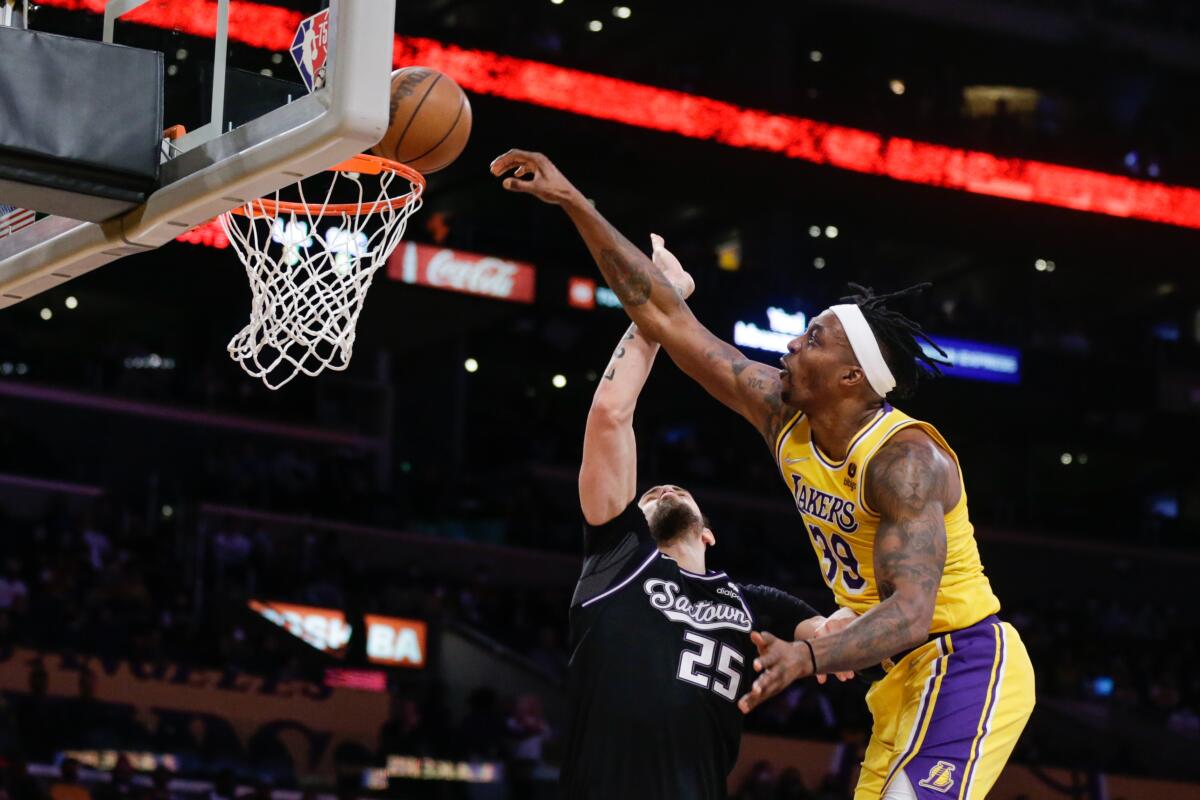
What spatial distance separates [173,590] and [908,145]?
14.9 meters

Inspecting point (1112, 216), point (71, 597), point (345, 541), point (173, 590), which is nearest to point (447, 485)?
point (345, 541)

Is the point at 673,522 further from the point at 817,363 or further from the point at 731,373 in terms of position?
the point at 817,363

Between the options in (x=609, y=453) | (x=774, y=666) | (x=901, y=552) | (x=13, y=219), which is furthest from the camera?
(x=13, y=219)

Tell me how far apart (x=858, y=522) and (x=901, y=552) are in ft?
1.01

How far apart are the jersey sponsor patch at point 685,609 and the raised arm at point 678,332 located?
0.57m

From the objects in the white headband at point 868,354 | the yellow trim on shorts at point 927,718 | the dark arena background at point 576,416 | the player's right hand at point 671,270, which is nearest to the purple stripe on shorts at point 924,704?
the yellow trim on shorts at point 927,718

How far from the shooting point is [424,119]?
5801mm

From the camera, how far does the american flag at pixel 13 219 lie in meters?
5.93

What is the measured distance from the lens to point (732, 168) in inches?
1041

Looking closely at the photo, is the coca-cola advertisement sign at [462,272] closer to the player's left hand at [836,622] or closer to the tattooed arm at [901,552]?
the player's left hand at [836,622]

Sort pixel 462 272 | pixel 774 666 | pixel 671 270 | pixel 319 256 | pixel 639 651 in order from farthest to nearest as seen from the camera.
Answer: pixel 462 272 < pixel 319 256 < pixel 671 270 < pixel 639 651 < pixel 774 666

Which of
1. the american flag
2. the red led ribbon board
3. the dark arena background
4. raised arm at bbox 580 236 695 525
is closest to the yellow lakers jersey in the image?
raised arm at bbox 580 236 695 525

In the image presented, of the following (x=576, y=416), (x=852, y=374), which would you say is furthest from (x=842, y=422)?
(x=576, y=416)

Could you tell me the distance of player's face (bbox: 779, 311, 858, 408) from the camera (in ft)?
15.9
